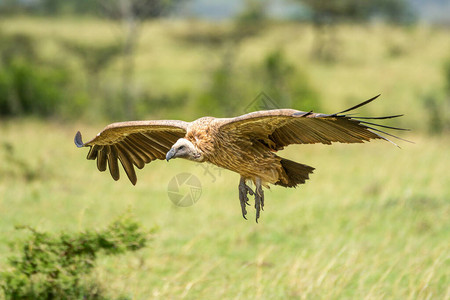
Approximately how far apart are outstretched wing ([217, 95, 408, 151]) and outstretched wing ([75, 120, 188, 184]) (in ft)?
2.67

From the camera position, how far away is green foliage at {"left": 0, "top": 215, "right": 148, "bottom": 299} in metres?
6.11

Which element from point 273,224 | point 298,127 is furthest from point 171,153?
point 273,224

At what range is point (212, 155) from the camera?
403 centimetres

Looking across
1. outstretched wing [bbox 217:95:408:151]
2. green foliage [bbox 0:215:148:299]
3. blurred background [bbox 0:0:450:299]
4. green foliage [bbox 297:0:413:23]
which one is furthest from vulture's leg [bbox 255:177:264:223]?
green foliage [bbox 297:0:413:23]

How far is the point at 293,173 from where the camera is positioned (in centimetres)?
452

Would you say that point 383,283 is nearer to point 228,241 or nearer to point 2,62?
point 228,241

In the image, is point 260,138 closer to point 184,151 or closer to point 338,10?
point 184,151

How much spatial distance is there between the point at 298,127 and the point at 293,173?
47 cm

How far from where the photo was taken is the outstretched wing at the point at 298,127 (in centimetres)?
376

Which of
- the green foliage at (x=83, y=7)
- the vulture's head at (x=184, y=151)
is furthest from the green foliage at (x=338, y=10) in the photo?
the vulture's head at (x=184, y=151)

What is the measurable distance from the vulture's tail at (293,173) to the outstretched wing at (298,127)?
0.68 feet

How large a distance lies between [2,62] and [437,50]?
1053 inches

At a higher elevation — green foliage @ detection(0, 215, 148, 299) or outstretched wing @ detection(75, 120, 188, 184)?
outstretched wing @ detection(75, 120, 188, 184)

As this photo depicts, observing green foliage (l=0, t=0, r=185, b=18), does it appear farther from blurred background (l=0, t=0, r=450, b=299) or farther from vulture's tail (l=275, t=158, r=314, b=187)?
vulture's tail (l=275, t=158, r=314, b=187)
